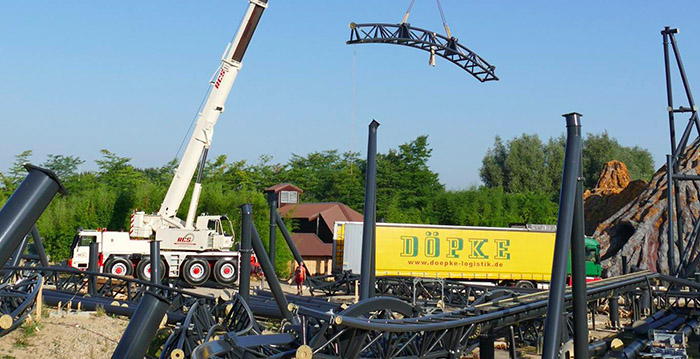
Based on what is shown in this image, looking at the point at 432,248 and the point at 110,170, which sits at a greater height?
the point at 110,170

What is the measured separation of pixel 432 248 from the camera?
89.9ft

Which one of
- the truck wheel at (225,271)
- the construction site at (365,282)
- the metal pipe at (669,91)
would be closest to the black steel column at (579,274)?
the construction site at (365,282)

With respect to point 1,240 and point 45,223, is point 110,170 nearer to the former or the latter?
point 45,223

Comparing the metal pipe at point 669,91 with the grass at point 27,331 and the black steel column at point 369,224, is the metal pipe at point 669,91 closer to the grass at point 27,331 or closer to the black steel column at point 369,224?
the black steel column at point 369,224

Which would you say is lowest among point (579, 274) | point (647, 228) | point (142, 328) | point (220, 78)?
point (142, 328)

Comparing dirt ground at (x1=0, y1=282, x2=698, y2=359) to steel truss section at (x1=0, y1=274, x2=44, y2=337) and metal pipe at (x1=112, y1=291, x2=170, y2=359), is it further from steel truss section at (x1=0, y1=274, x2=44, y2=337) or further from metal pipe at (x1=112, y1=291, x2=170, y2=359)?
metal pipe at (x1=112, y1=291, x2=170, y2=359)

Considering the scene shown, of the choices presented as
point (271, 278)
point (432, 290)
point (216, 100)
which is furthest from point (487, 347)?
Answer: point (216, 100)

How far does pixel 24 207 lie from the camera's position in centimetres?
441

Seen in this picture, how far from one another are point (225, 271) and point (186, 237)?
1921mm

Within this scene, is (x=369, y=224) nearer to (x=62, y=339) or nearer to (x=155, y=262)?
(x=62, y=339)

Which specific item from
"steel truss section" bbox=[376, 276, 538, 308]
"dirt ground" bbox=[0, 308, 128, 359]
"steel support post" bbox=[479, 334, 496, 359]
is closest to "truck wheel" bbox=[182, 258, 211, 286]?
"steel truss section" bbox=[376, 276, 538, 308]

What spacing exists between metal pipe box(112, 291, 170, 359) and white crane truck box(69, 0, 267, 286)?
17069 millimetres

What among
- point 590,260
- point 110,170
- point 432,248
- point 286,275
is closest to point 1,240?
point 432,248

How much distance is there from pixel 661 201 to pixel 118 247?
88.6 feet
